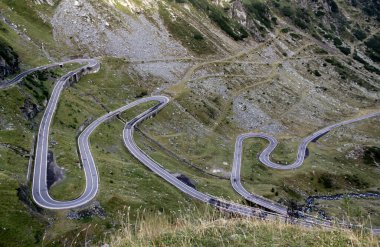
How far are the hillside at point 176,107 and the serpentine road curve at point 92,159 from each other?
A: 58.4 inches

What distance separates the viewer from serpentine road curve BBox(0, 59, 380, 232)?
55312mm

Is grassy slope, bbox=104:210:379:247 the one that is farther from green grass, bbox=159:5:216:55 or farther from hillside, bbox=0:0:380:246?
green grass, bbox=159:5:216:55

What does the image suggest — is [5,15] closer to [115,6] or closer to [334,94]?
[115,6]

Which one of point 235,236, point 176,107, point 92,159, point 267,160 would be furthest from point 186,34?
point 235,236

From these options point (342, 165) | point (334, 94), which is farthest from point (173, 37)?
point (342, 165)

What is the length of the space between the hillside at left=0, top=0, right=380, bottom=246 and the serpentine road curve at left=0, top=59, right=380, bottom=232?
148 centimetres

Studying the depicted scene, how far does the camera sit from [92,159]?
70.8 metres

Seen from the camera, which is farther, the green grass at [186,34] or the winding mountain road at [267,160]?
the green grass at [186,34]

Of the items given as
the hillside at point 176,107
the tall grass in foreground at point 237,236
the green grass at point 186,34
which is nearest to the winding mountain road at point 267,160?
the hillside at point 176,107

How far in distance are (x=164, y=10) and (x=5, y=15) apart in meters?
61.7

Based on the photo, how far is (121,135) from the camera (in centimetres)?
9081

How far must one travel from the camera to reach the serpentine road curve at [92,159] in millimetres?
55312

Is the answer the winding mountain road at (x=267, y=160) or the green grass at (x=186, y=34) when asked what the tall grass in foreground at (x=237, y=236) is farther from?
the green grass at (x=186, y=34)

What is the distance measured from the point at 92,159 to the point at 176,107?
45.3 meters
